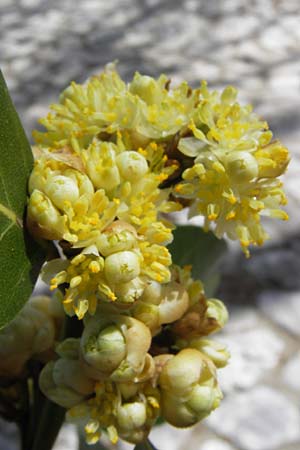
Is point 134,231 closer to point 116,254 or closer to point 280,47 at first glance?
point 116,254

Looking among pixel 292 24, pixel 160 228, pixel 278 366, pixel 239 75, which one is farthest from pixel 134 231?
pixel 292 24

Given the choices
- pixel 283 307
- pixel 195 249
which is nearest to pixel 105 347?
pixel 195 249

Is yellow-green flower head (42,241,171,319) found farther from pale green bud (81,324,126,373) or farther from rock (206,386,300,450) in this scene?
rock (206,386,300,450)

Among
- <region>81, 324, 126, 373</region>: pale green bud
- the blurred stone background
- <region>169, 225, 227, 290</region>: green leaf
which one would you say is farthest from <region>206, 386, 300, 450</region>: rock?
<region>81, 324, 126, 373</region>: pale green bud

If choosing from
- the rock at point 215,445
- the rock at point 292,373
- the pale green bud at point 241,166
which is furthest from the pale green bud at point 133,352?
the rock at point 292,373

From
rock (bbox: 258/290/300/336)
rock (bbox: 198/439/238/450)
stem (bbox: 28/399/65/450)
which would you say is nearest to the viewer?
stem (bbox: 28/399/65/450)

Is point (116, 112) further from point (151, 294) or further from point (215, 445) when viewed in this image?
point (215, 445)
